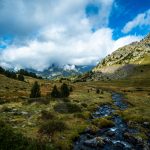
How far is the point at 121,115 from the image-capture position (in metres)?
45.4

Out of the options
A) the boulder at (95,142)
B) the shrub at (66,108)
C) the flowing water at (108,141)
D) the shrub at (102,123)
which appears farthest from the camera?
the shrub at (66,108)

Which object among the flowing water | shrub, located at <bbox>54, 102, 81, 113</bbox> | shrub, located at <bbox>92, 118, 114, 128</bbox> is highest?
shrub, located at <bbox>54, 102, 81, 113</bbox>

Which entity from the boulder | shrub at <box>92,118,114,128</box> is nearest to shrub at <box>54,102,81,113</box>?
shrub at <box>92,118,114,128</box>

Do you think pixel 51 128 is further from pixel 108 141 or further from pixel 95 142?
pixel 108 141

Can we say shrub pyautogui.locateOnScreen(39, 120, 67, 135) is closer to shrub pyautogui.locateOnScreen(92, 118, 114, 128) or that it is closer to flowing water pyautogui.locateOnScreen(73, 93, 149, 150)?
flowing water pyautogui.locateOnScreen(73, 93, 149, 150)

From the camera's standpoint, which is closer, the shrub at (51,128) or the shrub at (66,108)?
the shrub at (51,128)

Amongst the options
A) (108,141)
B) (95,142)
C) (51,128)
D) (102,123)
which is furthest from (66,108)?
(95,142)

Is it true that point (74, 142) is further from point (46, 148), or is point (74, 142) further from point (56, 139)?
point (46, 148)

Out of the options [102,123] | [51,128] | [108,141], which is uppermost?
[51,128]

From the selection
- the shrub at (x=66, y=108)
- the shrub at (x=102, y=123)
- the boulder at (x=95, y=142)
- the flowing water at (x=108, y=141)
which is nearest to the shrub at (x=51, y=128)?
the flowing water at (x=108, y=141)

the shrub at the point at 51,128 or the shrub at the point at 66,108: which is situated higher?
the shrub at the point at 66,108

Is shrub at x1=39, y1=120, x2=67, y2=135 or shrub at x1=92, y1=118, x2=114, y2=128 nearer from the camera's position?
shrub at x1=39, y1=120, x2=67, y2=135

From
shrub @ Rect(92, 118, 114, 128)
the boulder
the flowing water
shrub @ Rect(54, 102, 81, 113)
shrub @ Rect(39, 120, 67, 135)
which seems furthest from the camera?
shrub @ Rect(54, 102, 81, 113)

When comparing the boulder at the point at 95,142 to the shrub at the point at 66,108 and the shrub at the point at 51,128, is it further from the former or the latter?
the shrub at the point at 66,108
